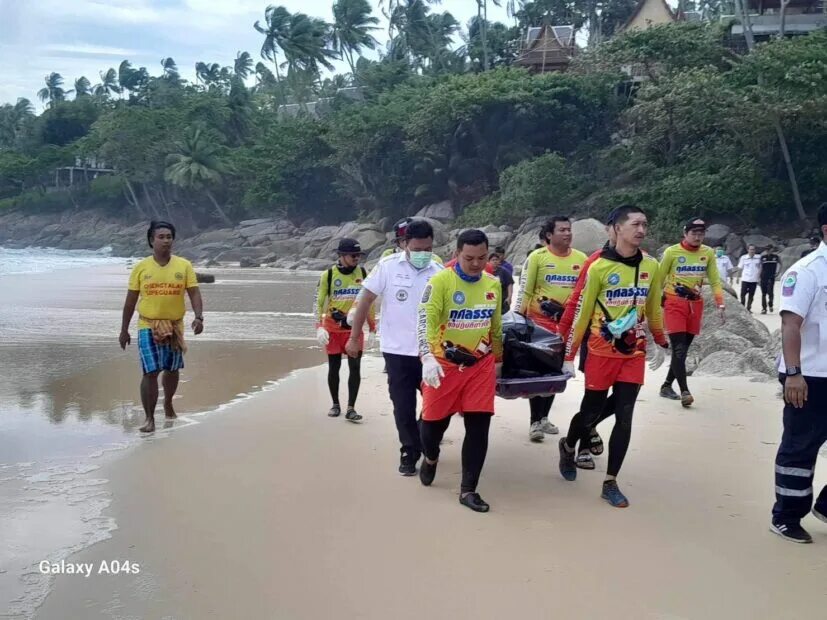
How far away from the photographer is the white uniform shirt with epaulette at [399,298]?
5.44 m

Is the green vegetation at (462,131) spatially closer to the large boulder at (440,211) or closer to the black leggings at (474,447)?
the large boulder at (440,211)

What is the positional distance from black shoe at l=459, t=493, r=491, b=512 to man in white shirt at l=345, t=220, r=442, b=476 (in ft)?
2.43

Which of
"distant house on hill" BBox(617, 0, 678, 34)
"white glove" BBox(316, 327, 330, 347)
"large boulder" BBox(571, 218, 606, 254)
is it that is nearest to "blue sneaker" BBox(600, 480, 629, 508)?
"white glove" BBox(316, 327, 330, 347)

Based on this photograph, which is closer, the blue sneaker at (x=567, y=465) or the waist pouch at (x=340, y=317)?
the blue sneaker at (x=567, y=465)

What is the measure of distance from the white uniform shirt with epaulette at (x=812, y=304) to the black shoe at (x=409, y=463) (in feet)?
8.21

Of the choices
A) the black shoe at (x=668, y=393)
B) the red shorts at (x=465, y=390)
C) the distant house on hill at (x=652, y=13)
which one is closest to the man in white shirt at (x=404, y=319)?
the red shorts at (x=465, y=390)

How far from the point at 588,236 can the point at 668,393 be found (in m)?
18.5

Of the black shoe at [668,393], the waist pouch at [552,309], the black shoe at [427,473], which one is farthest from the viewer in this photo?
the black shoe at [668,393]

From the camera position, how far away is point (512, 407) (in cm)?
766

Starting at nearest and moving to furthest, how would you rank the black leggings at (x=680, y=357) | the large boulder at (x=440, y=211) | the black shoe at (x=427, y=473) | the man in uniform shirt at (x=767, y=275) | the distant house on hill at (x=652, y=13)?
1. the black shoe at (x=427, y=473)
2. the black leggings at (x=680, y=357)
3. the man in uniform shirt at (x=767, y=275)
4. the large boulder at (x=440, y=211)
5. the distant house on hill at (x=652, y=13)

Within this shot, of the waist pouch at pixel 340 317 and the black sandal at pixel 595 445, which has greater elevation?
the waist pouch at pixel 340 317

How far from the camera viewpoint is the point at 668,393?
798 centimetres

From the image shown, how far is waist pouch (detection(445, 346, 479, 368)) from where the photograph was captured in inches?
182

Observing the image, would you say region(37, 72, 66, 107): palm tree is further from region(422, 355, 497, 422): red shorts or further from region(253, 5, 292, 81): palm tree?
region(422, 355, 497, 422): red shorts
